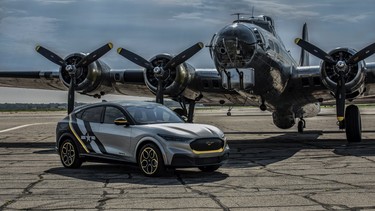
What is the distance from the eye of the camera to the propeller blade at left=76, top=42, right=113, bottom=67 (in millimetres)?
18875

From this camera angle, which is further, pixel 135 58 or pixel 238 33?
pixel 135 58

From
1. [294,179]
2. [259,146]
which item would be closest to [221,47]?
[259,146]

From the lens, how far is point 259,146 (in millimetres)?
16719

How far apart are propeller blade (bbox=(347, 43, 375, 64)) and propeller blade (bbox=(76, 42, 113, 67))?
347 inches

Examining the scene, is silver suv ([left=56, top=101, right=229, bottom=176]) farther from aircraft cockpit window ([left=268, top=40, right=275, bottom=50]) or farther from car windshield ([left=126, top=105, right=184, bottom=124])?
aircraft cockpit window ([left=268, top=40, right=275, bottom=50])


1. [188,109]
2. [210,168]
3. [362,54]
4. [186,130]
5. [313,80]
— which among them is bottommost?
[210,168]

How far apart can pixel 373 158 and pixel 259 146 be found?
192 inches

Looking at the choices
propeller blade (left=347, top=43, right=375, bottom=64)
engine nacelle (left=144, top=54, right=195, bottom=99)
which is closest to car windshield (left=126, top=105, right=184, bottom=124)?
propeller blade (left=347, top=43, right=375, bottom=64)

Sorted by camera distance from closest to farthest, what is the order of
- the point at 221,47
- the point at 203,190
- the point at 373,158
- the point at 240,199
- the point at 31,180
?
the point at 240,199 → the point at 203,190 → the point at 31,180 → the point at 373,158 → the point at 221,47

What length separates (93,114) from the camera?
37.0ft

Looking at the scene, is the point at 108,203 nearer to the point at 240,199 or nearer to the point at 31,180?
the point at 240,199

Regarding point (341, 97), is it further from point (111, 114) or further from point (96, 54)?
point (96, 54)

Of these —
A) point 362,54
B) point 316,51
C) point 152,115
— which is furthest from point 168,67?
point 152,115

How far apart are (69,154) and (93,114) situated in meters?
1.08
